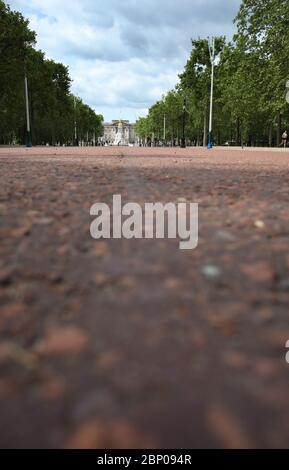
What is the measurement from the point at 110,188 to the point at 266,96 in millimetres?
26411

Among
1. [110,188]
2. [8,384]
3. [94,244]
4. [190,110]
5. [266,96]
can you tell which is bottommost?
[8,384]

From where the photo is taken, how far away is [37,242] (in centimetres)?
220

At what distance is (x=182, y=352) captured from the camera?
111 centimetres

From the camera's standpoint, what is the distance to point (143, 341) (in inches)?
46.1

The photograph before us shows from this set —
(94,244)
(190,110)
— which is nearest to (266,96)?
(94,244)

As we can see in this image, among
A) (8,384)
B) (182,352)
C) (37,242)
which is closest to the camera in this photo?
(8,384)

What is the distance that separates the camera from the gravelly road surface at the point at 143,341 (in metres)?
0.87

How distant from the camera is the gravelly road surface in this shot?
0.87 meters

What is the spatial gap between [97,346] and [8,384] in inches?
9.8

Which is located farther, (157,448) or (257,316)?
(257,316)

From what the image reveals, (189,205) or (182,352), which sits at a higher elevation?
(189,205)

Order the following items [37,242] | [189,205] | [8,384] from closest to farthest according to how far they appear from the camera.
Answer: [8,384], [37,242], [189,205]
